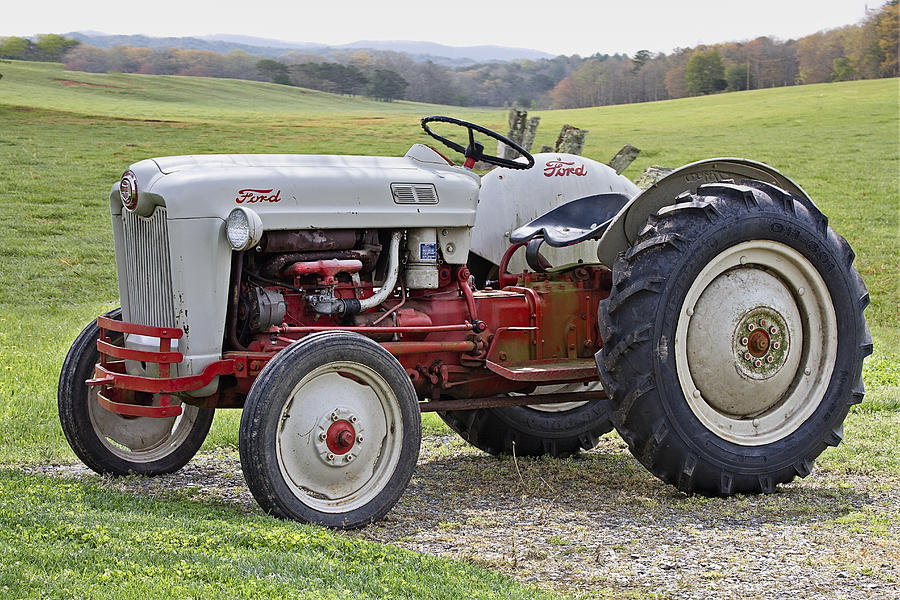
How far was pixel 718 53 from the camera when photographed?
73.2 m

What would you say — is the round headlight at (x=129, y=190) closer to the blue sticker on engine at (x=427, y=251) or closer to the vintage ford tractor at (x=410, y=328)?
the vintage ford tractor at (x=410, y=328)

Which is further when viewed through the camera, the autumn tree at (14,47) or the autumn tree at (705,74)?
the autumn tree at (705,74)

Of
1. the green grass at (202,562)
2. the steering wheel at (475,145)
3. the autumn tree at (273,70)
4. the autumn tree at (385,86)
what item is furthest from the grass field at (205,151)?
the autumn tree at (273,70)

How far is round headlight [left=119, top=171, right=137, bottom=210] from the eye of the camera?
17.3 feet

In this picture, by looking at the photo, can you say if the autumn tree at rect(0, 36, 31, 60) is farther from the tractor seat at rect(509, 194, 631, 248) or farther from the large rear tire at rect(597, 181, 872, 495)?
the large rear tire at rect(597, 181, 872, 495)

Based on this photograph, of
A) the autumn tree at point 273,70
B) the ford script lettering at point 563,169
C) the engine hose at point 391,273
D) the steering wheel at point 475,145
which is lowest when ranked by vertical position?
the engine hose at point 391,273

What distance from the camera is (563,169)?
23.6ft

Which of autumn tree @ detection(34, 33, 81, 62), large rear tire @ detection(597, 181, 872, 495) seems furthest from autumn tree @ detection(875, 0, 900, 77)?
large rear tire @ detection(597, 181, 872, 495)

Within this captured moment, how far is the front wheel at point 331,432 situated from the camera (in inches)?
186

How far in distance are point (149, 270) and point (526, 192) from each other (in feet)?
8.99

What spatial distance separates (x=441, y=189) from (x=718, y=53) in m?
71.9

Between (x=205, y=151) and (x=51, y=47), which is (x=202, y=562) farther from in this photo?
(x=51, y=47)

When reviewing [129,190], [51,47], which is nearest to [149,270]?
[129,190]

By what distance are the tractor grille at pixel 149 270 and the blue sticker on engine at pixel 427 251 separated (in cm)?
137
